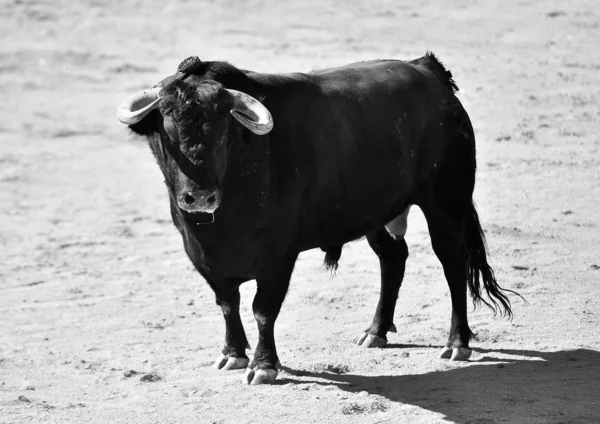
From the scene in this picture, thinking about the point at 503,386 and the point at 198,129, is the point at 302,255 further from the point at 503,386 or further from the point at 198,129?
the point at 198,129

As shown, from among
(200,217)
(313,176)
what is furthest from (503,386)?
(200,217)

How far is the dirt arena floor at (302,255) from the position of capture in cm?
727

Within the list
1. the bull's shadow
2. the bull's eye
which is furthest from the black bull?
the bull's shadow

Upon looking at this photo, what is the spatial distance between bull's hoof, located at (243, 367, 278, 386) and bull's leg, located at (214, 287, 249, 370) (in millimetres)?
424

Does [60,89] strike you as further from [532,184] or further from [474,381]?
[474,381]

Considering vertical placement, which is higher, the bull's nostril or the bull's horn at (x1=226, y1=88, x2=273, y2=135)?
the bull's horn at (x1=226, y1=88, x2=273, y2=135)

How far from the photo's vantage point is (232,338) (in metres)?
7.80

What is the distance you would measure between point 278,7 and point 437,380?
12.5 metres

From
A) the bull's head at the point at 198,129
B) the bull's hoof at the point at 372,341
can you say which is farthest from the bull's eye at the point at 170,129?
the bull's hoof at the point at 372,341

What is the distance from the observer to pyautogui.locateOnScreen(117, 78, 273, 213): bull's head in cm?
682

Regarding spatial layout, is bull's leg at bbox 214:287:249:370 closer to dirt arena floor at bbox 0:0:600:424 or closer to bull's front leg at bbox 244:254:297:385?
dirt arena floor at bbox 0:0:600:424

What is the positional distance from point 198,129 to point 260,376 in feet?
5.34

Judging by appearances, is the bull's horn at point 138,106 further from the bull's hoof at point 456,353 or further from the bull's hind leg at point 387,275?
the bull's hoof at point 456,353

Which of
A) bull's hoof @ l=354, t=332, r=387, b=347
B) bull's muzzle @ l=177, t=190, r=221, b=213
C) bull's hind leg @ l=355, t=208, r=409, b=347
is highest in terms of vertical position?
bull's muzzle @ l=177, t=190, r=221, b=213
